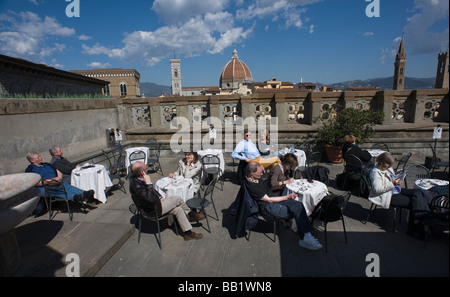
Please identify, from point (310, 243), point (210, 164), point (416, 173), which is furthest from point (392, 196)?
point (210, 164)

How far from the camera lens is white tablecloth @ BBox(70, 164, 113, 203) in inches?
191

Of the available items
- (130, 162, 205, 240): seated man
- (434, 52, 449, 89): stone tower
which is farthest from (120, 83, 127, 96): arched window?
(434, 52, 449, 89): stone tower

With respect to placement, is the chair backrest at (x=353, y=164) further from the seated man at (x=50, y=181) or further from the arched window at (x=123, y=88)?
the arched window at (x=123, y=88)

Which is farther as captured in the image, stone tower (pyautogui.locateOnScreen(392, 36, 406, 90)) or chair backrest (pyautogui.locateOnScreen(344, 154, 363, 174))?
stone tower (pyautogui.locateOnScreen(392, 36, 406, 90))

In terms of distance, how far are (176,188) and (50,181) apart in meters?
2.36

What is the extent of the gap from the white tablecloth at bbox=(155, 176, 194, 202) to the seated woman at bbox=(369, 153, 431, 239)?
302cm

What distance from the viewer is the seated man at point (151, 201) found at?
10.9 ft

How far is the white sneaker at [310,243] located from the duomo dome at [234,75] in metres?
89.8

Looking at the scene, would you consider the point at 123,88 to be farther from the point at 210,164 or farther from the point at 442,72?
the point at 442,72

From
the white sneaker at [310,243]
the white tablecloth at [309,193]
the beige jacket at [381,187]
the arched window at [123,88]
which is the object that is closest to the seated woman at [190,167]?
the white tablecloth at [309,193]

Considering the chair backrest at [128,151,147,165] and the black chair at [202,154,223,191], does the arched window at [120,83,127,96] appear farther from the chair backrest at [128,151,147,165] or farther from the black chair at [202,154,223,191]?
the black chair at [202,154,223,191]

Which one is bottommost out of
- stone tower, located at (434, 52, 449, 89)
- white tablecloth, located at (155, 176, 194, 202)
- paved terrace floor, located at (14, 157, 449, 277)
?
paved terrace floor, located at (14, 157, 449, 277)
